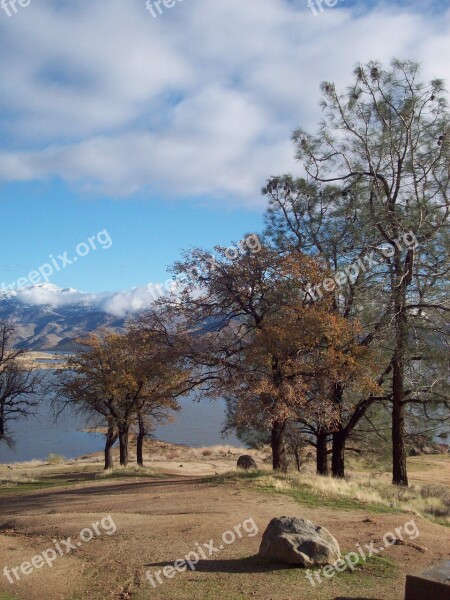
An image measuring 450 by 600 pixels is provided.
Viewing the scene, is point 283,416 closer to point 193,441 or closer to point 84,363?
point 84,363

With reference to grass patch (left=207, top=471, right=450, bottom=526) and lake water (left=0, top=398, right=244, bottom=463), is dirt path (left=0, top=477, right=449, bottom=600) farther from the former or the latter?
lake water (left=0, top=398, right=244, bottom=463)

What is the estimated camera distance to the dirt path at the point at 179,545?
23.6 feet

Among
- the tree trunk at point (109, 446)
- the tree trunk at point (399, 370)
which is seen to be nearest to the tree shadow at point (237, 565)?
the tree trunk at point (399, 370)

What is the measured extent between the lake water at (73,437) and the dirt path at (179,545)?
88.0 ft

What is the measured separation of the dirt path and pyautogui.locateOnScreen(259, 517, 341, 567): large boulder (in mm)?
213

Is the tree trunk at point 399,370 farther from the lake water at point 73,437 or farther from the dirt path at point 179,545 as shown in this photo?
the lake water at point 73,437

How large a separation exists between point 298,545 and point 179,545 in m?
2.20

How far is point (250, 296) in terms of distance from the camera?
1644cm

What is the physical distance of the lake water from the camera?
44.5m

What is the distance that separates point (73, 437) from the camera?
176ft

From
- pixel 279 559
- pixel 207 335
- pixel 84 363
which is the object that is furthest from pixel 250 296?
pixel 84 363

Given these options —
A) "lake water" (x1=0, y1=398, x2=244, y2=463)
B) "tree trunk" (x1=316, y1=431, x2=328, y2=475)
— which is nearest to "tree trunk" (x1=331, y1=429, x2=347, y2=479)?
"tree trunk" (x1=316, y1=431, x2=328, y2=475)

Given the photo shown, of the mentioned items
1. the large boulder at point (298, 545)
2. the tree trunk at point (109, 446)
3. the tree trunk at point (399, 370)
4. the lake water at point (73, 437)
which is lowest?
the lake water at point (73, 437)

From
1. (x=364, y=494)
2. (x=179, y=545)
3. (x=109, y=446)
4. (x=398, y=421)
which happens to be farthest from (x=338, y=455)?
(x=109, y=446)
